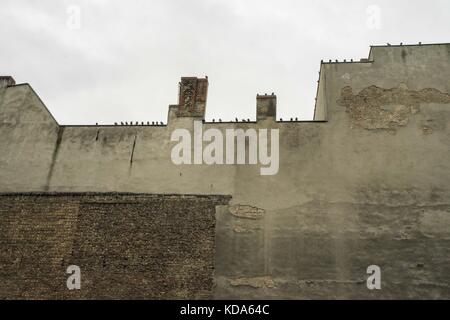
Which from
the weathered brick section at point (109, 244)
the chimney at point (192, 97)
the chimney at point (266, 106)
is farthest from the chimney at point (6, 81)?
the chimney at point (266, 106)

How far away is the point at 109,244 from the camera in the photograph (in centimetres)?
1205

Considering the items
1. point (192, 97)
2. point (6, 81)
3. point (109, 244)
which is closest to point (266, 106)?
point (192, 97)

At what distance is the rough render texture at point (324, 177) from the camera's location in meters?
11.5

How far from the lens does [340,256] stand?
11.5 metres

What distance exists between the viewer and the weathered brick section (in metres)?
11.7

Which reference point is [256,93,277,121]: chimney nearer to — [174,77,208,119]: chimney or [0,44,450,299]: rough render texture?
[0,44,450,299]: rough render texture

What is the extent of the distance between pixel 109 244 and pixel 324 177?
18.3ft

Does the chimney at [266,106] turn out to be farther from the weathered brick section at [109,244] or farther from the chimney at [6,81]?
the chimney at [6,81]

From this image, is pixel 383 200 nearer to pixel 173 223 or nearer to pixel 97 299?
pixel 173 223

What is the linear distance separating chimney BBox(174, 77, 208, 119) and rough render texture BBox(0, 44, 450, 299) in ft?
0.97

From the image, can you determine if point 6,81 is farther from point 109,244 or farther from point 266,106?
point 266,106
